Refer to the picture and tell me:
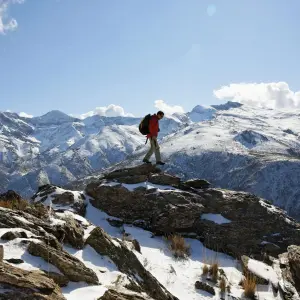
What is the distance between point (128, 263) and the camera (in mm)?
10234

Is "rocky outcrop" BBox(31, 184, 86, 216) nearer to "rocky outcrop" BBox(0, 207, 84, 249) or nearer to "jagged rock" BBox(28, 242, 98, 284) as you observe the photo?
"rocky outcrop" BBox(0, 207, 84, 249)

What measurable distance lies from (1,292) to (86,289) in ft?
6.41

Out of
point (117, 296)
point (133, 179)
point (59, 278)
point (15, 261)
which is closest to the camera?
point (117, 296)

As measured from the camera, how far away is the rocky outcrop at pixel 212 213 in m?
17.5

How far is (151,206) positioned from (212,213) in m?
3.05

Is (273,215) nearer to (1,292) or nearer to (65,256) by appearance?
(65,256)

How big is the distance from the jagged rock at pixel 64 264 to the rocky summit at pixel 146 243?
0.02 meters

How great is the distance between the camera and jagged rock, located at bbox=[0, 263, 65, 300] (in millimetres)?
6184

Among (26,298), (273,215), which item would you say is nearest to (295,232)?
(273,215)

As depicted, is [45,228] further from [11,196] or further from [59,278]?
[11,196]

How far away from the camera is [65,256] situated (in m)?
8.51

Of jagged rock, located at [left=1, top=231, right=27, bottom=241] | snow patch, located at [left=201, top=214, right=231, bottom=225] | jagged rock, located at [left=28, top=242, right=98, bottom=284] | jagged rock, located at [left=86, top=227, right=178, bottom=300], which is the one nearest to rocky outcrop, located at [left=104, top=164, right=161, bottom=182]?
snow patch, located at [left=201, top=214, right=231, bottom=225]

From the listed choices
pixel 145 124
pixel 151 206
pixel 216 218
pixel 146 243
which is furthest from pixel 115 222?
pixel 145 124

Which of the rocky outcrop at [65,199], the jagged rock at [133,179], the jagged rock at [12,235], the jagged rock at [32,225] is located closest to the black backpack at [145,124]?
the jagged rock at [133,179]
